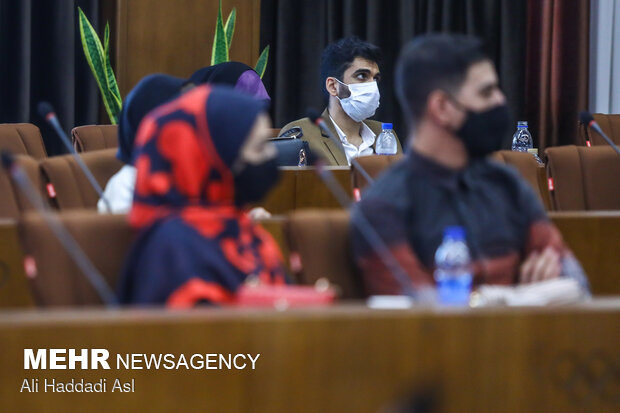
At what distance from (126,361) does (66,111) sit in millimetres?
4819

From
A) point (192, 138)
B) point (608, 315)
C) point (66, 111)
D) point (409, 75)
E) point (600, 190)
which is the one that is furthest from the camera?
point (66, 111)

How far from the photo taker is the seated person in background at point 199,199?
207 cm

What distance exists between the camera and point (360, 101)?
5.09m

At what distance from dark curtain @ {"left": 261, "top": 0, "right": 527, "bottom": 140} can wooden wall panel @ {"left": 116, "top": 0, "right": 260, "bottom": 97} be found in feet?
2.13

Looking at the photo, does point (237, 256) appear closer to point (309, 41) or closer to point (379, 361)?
point (379, 361)

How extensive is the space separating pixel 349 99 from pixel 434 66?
8.52 ft

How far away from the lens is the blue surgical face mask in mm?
5086

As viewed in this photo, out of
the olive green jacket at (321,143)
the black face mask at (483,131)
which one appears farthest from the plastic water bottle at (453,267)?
the olive green jacket at (321,143)

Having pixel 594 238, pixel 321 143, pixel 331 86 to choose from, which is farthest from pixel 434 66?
pixel 331 86

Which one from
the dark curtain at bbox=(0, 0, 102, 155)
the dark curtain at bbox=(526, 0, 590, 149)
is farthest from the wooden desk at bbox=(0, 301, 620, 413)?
the dark curtain at bbox=(526, 0, 590, 149)

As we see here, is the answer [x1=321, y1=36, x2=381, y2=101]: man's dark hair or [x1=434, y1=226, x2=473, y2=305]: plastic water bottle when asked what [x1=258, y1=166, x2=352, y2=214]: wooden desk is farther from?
[x1=434, y1=226, x2=473, y2=305]: plastic water bottle

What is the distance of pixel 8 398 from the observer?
1.59m

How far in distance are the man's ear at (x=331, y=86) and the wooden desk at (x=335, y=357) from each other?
11.6ft

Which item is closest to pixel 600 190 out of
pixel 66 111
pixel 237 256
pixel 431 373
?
pixel 237 256
